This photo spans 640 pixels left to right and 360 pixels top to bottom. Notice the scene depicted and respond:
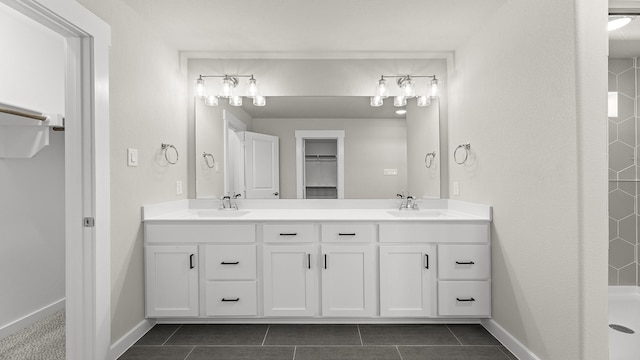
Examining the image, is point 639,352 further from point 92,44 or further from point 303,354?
point 92,44

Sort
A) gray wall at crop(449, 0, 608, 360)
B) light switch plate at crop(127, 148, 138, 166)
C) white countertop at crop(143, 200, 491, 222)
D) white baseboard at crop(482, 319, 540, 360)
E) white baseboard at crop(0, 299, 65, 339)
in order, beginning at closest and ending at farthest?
gray wall at crop(449, 0, 608, 360)
white baseboard at crop(482, 319, 540, 360)
light switch plate at crop(127, 148, 138, 166)
white baseboard at crop(0, 299, 65, 339)
white countertop at crop(143, 200, 491, 222)

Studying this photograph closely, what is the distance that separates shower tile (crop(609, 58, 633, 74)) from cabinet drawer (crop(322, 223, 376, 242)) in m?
2.61

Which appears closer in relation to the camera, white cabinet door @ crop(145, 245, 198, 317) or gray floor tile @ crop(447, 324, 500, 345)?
gray floor tile @ crop(447, 324, 500, 345)

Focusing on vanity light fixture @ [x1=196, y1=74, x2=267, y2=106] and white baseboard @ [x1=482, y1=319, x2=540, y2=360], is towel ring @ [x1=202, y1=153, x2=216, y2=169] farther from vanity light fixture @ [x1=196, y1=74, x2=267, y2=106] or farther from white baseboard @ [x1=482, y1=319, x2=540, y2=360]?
white baseboard @ [x1=482, y1=319, x2=540, y2=360]

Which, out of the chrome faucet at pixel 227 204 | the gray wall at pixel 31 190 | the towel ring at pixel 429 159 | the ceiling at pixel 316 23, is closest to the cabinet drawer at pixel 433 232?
the towel ring at pixel 429 159

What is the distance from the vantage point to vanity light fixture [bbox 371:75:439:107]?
274cm

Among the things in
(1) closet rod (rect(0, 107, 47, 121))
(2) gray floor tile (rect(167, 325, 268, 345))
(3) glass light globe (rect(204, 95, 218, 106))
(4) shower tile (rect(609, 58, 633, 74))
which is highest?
(4) shower tile (rect(609, 58, 633, 74))

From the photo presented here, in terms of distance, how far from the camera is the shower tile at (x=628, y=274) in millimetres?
2770

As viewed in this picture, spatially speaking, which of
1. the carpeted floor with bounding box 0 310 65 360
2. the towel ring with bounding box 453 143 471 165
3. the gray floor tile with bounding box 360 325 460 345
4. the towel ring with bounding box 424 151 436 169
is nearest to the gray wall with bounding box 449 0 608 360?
the towel ring with bounding box 453 143 471 165

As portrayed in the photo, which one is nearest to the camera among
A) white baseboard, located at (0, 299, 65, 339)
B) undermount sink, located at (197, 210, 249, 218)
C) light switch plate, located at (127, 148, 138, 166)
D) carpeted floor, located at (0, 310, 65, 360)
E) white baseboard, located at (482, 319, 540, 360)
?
white baseboard, located at (482, 319, 540, 360)

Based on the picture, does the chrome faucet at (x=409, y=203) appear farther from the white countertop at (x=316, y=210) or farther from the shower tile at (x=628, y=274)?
the shower tile at (x=628, y=274)

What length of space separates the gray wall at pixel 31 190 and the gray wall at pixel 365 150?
172 cm

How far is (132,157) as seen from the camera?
81.7 inches

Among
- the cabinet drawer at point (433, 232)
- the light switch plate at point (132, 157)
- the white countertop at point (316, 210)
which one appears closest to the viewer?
the light switch plate at point (132, 157)
